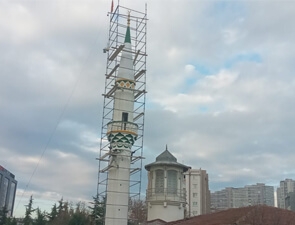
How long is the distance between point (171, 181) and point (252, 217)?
1231 centimetres

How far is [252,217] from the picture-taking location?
20.8 metres

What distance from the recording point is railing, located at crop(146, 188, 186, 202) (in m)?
31.9

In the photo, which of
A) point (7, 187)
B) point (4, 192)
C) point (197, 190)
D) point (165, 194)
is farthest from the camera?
→ point (7, 187)

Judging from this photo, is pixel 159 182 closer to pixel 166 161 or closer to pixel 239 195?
pixel 166 161

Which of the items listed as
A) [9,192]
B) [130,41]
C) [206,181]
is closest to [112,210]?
[130,41]

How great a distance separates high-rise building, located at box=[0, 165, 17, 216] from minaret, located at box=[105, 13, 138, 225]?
91069 mm

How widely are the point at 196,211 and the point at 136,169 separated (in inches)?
1579

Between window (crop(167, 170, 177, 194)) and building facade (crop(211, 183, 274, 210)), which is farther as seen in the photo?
building facade (crop(211, 183, 274, 210))

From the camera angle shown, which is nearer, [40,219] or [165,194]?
[165,194]

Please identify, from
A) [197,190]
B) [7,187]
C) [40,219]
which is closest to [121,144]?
[40,219]

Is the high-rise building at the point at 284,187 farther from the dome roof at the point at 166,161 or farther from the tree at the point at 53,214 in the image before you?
the dome roof at the point at 166,161

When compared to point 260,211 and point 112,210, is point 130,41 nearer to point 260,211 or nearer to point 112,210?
point 112,210

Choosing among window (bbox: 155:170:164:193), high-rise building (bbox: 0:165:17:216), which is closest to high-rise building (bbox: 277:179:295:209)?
window (bbox: 155:170:164:193)

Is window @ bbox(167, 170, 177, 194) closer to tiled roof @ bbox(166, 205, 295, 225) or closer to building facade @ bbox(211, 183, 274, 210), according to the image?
tiled roof @ bbox(166, 205, 295, 225)
